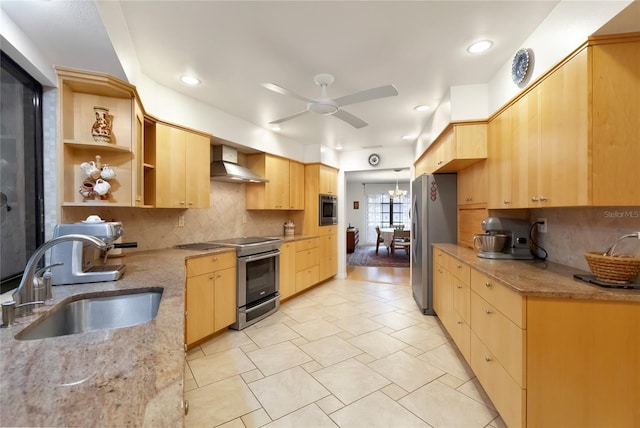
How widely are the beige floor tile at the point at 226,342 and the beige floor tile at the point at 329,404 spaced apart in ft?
3.60

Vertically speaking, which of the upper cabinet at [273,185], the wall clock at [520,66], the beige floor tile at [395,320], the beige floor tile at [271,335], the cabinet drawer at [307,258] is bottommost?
the beige floor tile at [271,335]

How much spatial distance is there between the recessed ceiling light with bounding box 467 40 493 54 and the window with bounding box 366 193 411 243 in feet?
26.7

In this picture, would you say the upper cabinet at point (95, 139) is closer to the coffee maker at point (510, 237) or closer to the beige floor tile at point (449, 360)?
the beige floor tile at point (449, 360)

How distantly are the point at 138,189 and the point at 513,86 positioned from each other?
3051mm

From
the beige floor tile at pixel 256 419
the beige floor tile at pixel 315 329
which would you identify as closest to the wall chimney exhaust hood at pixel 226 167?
the beige floor tile at pixel 315 329

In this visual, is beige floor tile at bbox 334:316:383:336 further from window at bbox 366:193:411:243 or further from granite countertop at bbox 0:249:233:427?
window at bbox 366:193:411:243

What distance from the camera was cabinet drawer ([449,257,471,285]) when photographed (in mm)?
2229

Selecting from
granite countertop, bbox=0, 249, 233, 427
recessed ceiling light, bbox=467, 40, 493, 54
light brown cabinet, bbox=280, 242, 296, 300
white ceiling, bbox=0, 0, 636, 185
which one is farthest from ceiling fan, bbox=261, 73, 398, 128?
light brown cabinet, bbox=280, 242, 296, 300

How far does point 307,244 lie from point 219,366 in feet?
7.85

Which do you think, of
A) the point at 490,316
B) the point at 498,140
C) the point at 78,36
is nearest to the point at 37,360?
the point at 78,36

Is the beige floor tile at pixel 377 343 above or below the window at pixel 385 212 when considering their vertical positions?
below

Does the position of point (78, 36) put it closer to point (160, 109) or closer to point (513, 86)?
point (160, 109)

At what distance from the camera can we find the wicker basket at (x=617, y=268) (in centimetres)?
138

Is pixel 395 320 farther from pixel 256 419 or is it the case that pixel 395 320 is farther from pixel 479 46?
pixel 479 46
